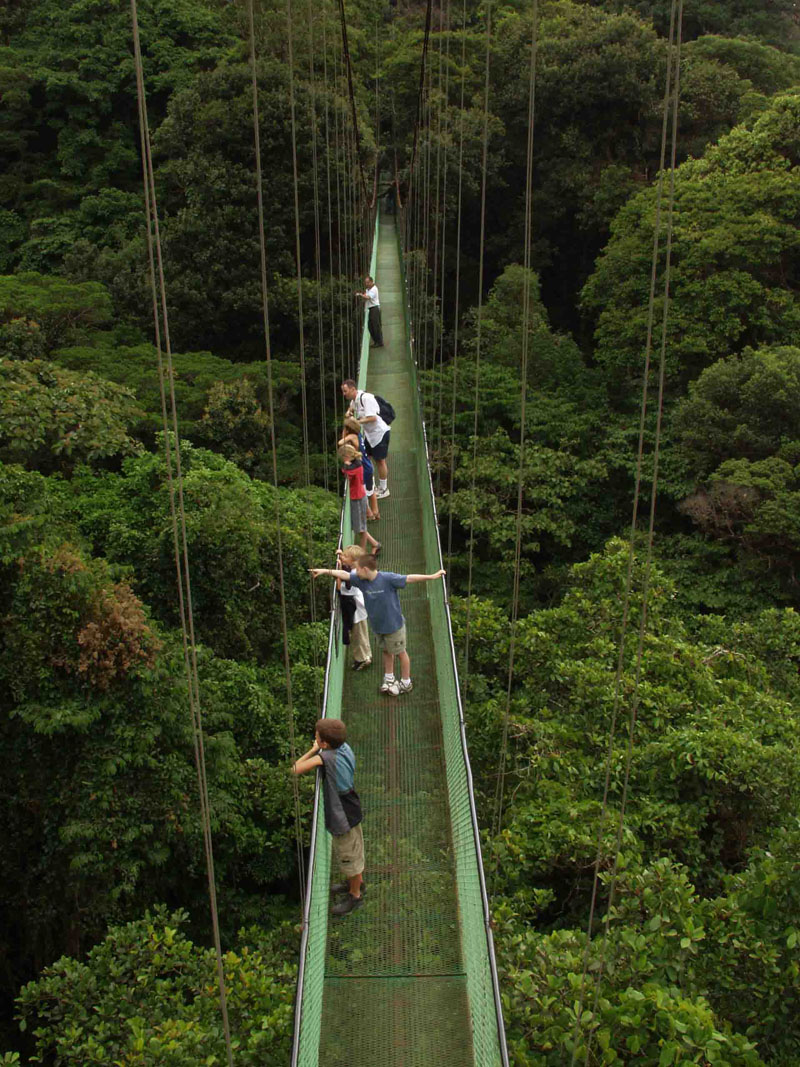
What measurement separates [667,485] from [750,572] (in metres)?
1.59

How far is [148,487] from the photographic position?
7824 millimetres

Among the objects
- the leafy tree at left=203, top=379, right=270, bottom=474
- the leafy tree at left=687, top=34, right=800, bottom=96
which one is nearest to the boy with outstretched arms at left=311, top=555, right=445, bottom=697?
the leafy tree at left=203, top=379, right=270, bottom=474

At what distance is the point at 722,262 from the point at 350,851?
1090 centimetres

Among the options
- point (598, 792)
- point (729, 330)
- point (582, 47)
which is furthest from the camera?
point (582, 47)

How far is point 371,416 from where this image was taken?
5.93 m

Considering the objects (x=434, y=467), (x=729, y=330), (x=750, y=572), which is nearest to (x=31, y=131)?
(x=434, y=467)

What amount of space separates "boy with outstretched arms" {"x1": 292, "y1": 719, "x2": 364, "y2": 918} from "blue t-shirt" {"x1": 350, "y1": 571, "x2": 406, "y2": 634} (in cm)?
91

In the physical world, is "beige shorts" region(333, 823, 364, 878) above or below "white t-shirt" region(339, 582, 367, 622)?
below

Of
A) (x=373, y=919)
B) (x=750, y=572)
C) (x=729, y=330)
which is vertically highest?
(x=729, y=330)

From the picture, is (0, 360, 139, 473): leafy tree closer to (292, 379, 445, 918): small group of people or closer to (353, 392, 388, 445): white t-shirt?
(292, 379, 445, 918): small group of people

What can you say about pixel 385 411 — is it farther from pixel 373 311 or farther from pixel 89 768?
pixel 373 311

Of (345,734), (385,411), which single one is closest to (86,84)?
(385,411)

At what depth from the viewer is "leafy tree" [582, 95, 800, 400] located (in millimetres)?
12320

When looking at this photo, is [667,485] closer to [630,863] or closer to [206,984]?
[630,863]
